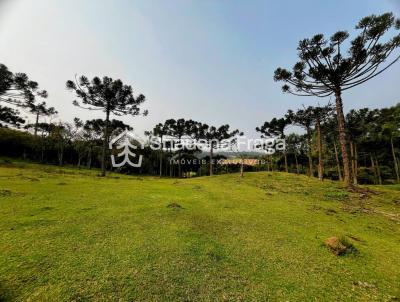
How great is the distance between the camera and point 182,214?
767 centimetres

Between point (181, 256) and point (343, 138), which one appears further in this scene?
point (343, 138)

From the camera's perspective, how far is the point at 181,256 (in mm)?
4566

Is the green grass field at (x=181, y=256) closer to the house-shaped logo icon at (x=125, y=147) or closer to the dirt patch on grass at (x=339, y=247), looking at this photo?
the dirt patch on grass at (x=339, y=247)

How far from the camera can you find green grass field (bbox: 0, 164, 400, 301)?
3.50m

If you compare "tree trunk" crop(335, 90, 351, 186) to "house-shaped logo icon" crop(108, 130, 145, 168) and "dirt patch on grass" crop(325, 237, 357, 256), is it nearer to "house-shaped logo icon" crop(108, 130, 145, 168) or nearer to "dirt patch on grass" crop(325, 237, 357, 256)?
"dirt patch on grass" crop(325, 237, 357, 256)

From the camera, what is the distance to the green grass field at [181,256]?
3.50 m

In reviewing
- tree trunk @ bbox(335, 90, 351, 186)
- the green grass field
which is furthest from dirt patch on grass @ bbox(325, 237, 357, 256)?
tree trunk @ bbox(335, 90, 351, 186)

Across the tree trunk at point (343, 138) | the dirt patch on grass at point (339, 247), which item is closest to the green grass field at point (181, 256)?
the dirt patch on grass at point (339, 247)

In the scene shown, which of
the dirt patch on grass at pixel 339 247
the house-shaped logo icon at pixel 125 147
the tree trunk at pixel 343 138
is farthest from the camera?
the house-shaped logo icon at pixel 125 147

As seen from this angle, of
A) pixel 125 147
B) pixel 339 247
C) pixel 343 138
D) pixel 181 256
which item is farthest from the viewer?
pixel 125 147

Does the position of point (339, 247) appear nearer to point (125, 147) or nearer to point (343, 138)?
point (343, 138)

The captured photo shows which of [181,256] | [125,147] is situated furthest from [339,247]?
[125,147]

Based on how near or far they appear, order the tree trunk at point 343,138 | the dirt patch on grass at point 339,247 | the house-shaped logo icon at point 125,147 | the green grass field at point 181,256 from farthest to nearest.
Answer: the house-shaped logo icon at point 125,147 < the tree trunk at point 343,138 < the dirt patch on grass at point 339,247 < the green grass field at point 181,256

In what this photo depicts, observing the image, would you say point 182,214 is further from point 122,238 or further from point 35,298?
point 35,298
